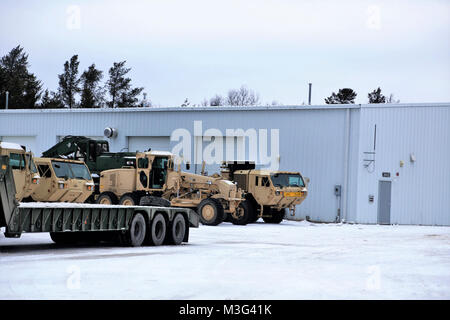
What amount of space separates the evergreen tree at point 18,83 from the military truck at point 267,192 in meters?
46.7

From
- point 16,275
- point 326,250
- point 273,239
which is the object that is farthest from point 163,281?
point 273,239

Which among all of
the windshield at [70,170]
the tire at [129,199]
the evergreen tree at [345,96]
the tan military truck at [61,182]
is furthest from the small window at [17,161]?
the evergreen tree at [345,96]

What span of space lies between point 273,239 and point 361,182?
50.0 ft

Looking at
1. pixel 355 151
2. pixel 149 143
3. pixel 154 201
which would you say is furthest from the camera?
pixel 149 143

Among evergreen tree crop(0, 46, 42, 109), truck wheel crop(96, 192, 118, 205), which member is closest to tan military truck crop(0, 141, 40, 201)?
truck wheel crop(96, 192, 118, 205)

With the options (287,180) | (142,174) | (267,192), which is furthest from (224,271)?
(287,180)

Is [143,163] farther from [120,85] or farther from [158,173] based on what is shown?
[120,85]

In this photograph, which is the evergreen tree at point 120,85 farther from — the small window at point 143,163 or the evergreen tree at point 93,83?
the small window at point 143,163

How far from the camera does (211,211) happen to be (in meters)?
32.7

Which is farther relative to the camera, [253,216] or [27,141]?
[27,141]

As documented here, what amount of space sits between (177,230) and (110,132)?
79.7ft

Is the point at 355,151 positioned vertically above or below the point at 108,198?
above

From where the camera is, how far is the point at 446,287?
42.0 feet

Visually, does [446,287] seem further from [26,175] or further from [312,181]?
[312,181]
